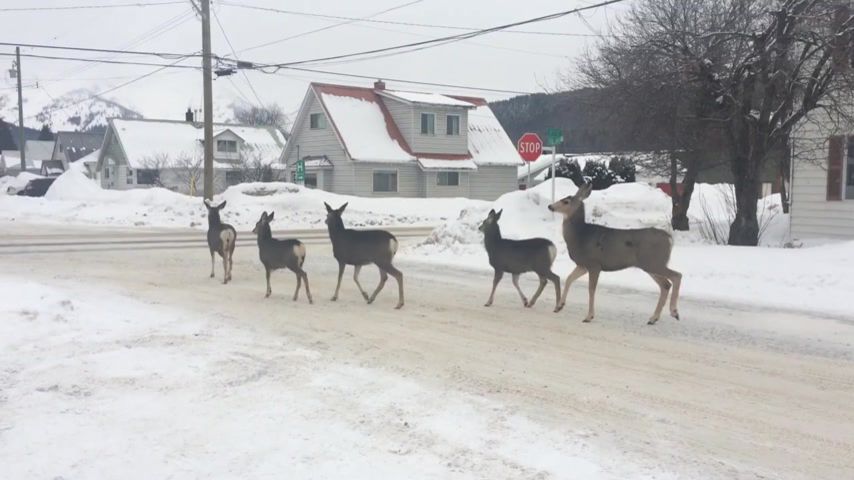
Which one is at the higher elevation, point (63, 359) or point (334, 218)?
point (334, 218)

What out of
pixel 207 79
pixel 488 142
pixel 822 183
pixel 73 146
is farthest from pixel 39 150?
pixel 822 183

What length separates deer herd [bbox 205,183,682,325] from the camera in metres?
10.2

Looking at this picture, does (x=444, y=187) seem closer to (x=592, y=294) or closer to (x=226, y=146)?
(x=226, y=146)

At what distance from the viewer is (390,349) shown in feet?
27.7

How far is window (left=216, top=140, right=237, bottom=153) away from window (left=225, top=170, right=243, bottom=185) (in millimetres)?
5079

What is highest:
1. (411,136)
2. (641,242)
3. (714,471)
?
(411,136)

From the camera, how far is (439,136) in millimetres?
48406

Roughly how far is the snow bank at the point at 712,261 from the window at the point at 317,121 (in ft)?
91.6

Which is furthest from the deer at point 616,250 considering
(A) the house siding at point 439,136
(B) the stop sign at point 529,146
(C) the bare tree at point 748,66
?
(A) the house siding at point 439,136

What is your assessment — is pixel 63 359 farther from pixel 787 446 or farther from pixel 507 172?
pixel 507 172

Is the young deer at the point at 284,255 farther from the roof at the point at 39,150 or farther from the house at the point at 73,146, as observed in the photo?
the roof at the point at 39,150

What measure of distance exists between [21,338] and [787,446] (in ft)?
23.8

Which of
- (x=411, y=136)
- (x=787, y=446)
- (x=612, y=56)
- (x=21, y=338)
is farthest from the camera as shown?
(x=411, y=136)

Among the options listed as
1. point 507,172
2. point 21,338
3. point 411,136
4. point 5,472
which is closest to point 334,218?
point 21,338
